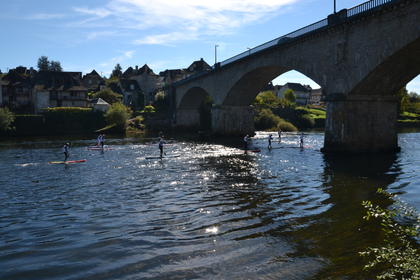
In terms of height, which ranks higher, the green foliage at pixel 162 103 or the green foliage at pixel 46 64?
the green foliage at pixel 46 64

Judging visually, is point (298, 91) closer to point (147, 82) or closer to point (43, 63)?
point (147, 82)

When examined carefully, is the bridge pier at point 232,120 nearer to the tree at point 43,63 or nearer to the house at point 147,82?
the house at point 147,82

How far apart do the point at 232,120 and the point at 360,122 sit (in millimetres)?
29157

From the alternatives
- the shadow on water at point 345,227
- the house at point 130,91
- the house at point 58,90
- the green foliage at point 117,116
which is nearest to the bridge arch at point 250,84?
the green foliage at point 117,116

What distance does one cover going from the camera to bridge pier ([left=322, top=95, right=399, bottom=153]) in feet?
97.4

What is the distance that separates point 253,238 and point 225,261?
6.28 ft

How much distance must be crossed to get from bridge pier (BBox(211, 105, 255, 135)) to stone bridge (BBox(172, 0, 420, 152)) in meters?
16.4

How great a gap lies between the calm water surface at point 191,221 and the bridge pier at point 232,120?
1268 inches

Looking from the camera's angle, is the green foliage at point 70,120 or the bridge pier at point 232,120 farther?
the green foliage at point 70,120

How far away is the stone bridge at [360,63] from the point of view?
24272mm

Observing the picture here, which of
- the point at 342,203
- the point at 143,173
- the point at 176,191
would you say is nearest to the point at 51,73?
the point at 143,173

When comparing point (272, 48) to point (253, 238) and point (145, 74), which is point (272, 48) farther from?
point (145, 74)

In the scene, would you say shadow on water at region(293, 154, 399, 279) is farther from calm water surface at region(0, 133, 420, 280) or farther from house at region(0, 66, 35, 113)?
house at region(0, 66, 35, 113)

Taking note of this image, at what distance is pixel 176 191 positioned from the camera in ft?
58.7
